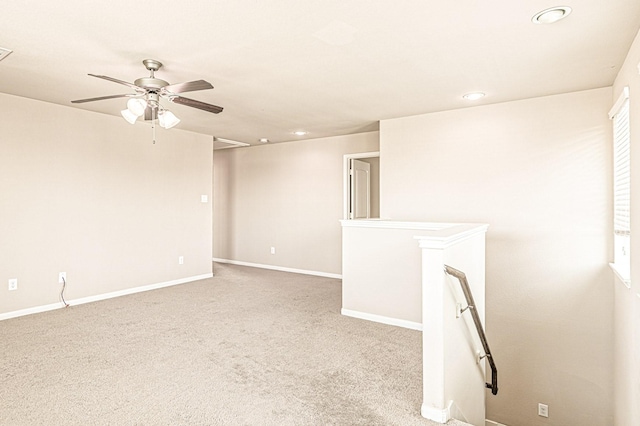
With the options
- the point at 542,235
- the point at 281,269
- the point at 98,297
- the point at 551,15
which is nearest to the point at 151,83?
the point at 551,15

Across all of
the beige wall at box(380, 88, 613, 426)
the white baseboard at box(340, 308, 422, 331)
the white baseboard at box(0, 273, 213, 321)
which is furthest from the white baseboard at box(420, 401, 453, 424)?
the white baseboard at box(0, 273, 213, 321)

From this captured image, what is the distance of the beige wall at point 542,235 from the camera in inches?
144

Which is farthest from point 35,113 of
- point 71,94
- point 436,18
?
point 436,18

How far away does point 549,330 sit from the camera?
387 centimetres

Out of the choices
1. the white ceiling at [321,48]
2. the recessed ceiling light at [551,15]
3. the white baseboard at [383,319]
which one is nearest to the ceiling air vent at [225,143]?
the white ceiling at [321,48]

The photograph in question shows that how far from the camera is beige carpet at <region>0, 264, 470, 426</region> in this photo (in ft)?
7.25

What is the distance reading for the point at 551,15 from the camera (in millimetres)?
2252

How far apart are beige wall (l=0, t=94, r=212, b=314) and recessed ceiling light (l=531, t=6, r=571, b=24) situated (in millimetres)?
4881

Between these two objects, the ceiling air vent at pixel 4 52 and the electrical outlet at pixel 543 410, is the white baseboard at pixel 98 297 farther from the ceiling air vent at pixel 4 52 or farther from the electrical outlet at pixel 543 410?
the electrical outlet at pixel 543 410

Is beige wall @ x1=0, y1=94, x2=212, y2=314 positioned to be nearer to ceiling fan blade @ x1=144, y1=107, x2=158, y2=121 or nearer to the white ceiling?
the white ceiling

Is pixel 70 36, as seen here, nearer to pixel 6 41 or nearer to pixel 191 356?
pixel 6 41

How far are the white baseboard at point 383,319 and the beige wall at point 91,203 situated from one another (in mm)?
3083

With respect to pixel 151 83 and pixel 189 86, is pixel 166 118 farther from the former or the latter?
pixel 189 86

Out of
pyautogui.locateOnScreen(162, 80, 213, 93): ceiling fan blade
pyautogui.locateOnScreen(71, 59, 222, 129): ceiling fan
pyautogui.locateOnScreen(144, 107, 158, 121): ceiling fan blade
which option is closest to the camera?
pyautogui.locateOnScreen(162, 80, 213, 93): ceiling fan blade
